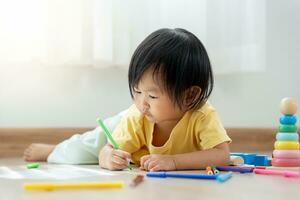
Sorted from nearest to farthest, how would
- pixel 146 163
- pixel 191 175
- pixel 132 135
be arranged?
pixel 191 175 → pixel 146 163 → pixel 132 135

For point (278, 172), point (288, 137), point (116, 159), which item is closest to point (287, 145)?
point (288, 137)

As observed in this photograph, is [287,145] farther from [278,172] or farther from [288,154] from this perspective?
[278,172]

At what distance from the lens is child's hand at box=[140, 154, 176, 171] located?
1155 mm

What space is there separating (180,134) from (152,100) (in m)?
0.12

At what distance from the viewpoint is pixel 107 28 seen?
1.82 metres

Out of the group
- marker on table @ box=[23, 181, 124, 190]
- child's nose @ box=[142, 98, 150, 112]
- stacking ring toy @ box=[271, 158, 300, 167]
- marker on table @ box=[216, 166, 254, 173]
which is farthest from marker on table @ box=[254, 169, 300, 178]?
marker on table @ box=[23, 181, 124, 190]

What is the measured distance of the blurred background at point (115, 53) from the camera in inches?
71.2

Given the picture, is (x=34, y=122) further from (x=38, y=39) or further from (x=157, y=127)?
(x=157, y=127)

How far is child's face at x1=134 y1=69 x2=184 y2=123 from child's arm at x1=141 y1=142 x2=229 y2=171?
9 cm

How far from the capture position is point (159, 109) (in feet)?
3.93

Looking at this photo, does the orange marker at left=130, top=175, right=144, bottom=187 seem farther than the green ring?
No

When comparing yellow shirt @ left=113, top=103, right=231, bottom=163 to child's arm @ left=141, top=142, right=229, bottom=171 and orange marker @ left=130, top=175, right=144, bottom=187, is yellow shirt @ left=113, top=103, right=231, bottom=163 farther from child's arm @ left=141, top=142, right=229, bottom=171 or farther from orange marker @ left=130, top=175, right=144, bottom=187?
orange marker @ left=130, top=175, right=144, bottom=187

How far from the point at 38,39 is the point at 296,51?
856mm

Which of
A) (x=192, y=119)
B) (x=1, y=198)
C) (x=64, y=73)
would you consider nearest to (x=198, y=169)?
(x=192, y=119)
